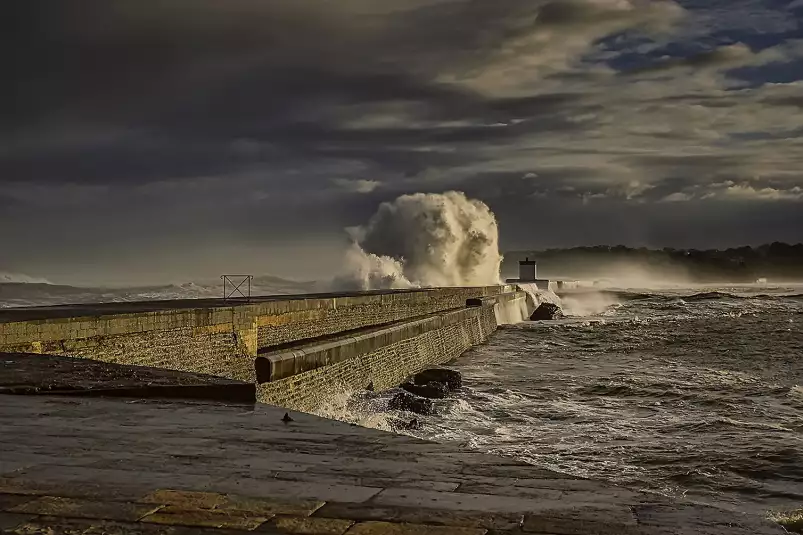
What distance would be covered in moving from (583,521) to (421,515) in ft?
2.05

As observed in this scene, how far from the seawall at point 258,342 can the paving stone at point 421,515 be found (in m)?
6.76

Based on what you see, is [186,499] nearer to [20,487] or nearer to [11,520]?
[11,520]

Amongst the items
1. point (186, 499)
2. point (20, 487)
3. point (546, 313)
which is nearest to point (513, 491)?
point (186, 499)

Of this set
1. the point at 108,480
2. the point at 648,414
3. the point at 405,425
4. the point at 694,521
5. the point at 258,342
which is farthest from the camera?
the point at 258,342

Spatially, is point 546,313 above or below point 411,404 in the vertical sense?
above

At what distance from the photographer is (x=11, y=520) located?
290 cm

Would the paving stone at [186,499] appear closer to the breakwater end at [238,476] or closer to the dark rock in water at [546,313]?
the breakwater end at [238,476]

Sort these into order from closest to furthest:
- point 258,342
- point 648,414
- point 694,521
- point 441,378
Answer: point 694,521, point 648,414, point 258,342, point 441,378

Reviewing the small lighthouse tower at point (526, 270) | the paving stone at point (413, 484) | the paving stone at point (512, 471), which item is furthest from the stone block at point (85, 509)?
the small lighthouse tower at point (526, 270)

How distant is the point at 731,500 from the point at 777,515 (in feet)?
2.42

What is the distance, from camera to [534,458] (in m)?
10.8

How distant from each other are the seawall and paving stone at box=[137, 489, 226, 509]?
6407mm

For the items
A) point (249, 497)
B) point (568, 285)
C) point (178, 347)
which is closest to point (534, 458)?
point (178, 347)

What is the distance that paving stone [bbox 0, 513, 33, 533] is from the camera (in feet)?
9.21
